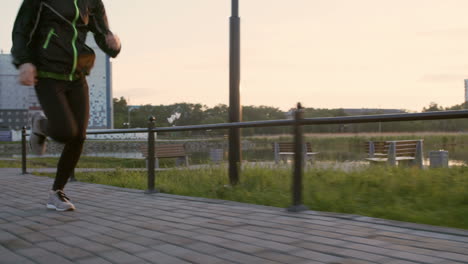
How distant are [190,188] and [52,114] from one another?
2.84 m

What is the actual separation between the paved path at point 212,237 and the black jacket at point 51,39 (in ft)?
3.84

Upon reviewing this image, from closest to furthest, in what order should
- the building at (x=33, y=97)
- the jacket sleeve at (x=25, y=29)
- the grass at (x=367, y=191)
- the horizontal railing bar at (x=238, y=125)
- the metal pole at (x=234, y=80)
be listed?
the jacket sleeve at (x=25, y=29)
the grass at (x=367, y=191)
the horizontal railing bar at (x=238, y=125)
the metal pole at (x=234, y=80)
the building at (x=33, y=97)

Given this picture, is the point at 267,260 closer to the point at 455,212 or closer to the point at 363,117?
the point at 363,117

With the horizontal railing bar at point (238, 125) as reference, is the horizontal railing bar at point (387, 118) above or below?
above

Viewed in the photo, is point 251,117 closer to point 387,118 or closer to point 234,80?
point 234,80

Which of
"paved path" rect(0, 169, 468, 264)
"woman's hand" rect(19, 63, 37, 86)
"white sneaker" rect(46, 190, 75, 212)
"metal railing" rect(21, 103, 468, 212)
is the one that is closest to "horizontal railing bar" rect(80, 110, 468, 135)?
"metal railing" rect(21, 103, 468, 212)

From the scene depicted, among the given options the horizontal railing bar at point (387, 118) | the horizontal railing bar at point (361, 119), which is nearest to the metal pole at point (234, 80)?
the horizontal railing bar at point (361, 119)

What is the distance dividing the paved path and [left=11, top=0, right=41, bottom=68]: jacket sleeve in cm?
125

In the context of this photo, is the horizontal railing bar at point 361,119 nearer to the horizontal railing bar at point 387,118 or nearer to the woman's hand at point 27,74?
the horizontal railing bar at point 387,118

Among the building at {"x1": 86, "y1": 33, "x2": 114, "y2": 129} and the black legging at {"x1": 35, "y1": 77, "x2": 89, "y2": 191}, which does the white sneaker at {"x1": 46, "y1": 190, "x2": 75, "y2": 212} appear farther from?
the building at {"x1": 86, "y1": 33, "x2": 114, "y2": 129}

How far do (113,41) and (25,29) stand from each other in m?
0.73

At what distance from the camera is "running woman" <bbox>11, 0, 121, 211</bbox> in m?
3.54

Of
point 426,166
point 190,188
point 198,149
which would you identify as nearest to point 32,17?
point 190,188

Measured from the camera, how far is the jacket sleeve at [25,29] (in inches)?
137
